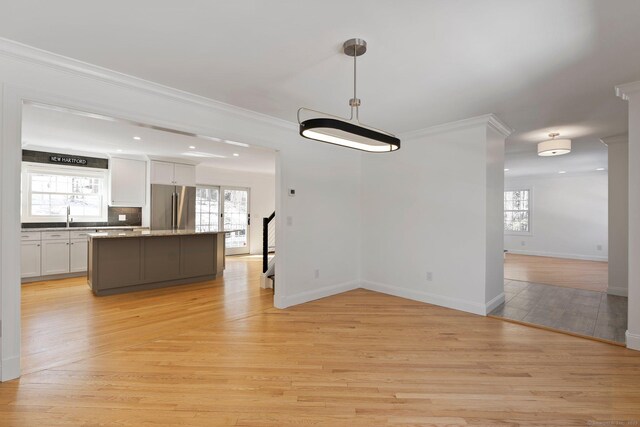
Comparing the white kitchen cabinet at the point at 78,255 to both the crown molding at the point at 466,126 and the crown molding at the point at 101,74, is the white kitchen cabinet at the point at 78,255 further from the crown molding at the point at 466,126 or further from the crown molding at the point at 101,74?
the crown molding at the point at 466,126

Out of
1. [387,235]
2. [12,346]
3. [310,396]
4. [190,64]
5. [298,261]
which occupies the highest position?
[190,64]

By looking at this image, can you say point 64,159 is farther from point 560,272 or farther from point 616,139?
point 560,272

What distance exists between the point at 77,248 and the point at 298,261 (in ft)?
14.9

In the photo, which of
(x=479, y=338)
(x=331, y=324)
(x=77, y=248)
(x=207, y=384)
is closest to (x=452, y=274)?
(x=479, y=338)

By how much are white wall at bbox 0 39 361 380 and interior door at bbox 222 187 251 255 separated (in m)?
4.78

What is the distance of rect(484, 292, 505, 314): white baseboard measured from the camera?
13.1 feet

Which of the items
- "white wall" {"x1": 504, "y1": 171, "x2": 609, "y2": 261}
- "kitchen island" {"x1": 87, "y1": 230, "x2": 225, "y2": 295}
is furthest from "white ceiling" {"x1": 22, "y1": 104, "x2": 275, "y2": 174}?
"white wall" {"x1": 504, "y1": 171, "x2": 609, "y2": 261}

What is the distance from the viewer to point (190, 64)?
8.46 ft

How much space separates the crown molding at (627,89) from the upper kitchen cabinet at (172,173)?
7524 millimetres

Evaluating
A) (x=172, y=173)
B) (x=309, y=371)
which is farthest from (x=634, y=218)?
(x=172, y=173)

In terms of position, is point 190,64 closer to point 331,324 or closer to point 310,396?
point 310,396

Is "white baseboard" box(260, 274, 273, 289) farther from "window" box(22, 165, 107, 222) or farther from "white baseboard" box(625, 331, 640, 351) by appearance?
"white baseboard" box(625, 331, 640, 351)

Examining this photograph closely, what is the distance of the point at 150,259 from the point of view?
5086 millimetres

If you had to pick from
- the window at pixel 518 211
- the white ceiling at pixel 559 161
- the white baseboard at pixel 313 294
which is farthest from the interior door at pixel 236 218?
the window at pixel 518 211
